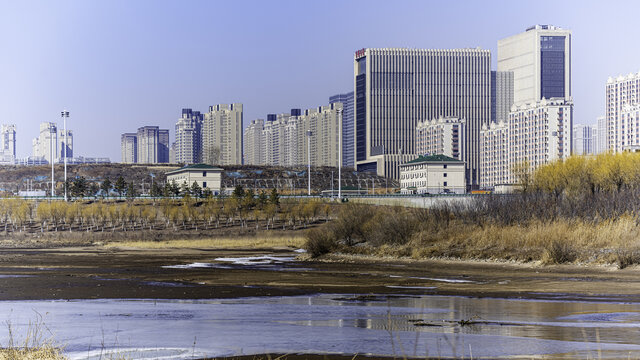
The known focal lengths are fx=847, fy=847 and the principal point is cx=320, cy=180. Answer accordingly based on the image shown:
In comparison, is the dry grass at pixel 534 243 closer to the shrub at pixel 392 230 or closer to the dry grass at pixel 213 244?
the shrub at pixel 392 230

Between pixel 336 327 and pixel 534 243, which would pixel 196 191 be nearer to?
pixel 534 243

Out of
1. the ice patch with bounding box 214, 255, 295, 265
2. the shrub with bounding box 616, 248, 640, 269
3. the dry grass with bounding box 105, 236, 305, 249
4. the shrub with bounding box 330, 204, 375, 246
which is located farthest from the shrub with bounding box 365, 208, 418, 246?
the shrub with bounding box 616, 248, 640, 269

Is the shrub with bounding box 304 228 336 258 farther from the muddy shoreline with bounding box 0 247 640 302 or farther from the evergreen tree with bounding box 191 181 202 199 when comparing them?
the evergreen tree with bounding box 191 181 202 199

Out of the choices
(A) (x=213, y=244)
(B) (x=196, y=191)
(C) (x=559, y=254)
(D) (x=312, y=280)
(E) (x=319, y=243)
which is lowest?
(A) (x=213, y=244)

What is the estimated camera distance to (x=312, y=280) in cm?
4797

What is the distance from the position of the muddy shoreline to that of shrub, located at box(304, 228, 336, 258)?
6.74 metres

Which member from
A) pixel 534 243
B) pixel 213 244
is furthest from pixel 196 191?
pixel 534 243

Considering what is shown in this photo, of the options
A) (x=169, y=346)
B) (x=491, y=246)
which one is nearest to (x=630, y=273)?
(x=491, y=246)

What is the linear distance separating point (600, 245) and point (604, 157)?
5639 centimetres

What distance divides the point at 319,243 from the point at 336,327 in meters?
47.0

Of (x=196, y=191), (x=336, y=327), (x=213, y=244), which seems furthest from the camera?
(x=196, y=191)

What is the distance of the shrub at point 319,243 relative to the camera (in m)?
73.8

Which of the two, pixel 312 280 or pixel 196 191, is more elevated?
pixel 196 191

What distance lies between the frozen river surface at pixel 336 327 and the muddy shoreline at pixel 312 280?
11.5 ft
